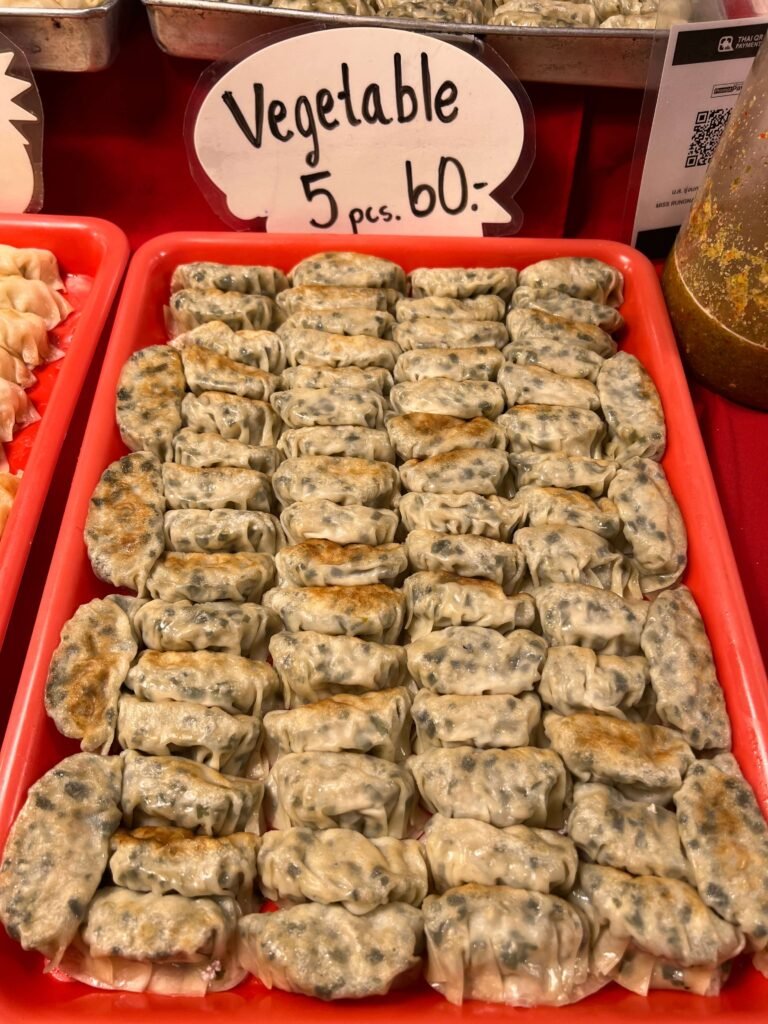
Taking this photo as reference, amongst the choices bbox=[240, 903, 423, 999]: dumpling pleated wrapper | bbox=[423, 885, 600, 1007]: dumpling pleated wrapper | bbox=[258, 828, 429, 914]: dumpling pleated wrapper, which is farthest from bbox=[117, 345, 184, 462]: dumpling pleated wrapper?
bbox=[423, 885, 600, 1007]: dumpling pleated wrapper

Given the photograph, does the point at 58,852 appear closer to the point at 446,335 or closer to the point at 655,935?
the point at 655,935

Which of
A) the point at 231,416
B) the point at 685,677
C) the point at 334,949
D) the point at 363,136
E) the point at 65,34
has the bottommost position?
the point at 334,949

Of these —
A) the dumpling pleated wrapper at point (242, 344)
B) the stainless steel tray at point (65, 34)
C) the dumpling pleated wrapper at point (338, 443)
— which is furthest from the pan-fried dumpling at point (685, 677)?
the stainless steel tray at point (65, 34)

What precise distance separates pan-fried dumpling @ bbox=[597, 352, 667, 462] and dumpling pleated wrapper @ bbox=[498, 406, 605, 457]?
45mm

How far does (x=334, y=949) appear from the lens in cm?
132

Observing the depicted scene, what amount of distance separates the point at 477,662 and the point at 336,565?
328 mm

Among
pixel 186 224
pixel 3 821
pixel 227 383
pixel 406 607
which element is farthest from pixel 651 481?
pixel 186 224

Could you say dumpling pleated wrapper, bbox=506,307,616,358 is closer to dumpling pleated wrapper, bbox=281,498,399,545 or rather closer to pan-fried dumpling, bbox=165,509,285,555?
dumpling pleated wrapper, bbox=281,498,399,545

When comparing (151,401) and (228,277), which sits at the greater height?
(228,277)

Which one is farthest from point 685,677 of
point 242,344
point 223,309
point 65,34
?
point 65,34

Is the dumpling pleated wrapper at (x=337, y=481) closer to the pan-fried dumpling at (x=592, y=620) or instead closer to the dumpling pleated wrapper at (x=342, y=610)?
the dumpling pleated wrapper at (x=342, y=610)

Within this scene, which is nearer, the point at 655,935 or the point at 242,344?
the point at 655,935

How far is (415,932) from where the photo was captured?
135 centimetres

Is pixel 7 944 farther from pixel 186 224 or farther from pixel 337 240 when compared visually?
pixel 186 224
